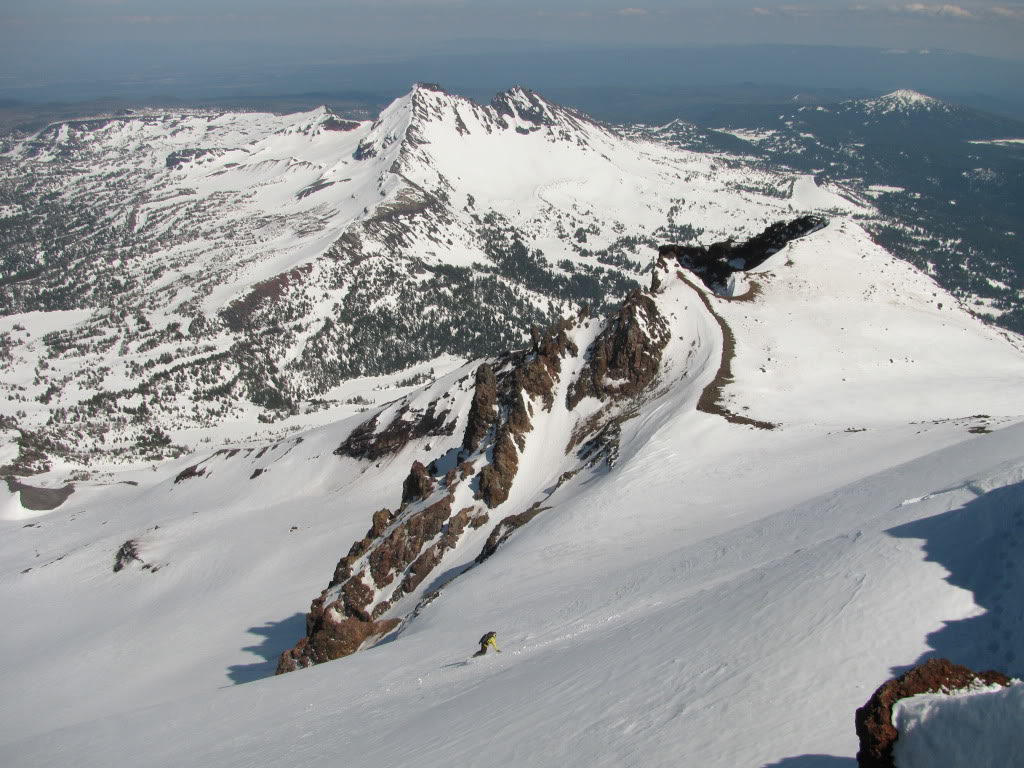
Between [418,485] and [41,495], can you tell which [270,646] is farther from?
[41,495]

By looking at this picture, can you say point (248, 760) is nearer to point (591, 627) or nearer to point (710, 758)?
point (591, 627)

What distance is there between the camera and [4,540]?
97188 millimetres

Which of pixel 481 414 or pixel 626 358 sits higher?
pixel 626 358

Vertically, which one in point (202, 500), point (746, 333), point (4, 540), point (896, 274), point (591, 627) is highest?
point (896, 274)

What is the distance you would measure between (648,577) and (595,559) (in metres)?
6.17

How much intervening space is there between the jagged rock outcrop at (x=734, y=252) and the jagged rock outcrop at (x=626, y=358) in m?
33.6

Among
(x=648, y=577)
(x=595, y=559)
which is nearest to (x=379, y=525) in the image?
(x=595, y=559)

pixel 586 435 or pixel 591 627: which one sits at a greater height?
pixel 591 627

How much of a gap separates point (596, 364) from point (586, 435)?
28.3ft

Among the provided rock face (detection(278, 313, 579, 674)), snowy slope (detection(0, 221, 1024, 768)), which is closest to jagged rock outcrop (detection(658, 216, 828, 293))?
snowy slope (detection(0, 221, 1024, 768))

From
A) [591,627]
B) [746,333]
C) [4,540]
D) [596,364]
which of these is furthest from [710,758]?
[4,540]

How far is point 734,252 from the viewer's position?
98688mm

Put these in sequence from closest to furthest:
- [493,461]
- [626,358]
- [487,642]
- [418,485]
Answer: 1. [487,642]
2. [493,461]
3. [418,485]
4. [626,358]

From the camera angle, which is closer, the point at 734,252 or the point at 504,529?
the point at 504,529
